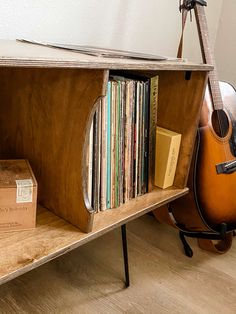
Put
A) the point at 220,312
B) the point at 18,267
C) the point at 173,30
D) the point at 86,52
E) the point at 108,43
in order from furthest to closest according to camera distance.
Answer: the point at 173,30 < the point at 108,43 < the point at 220,312 < the point at 86,52 < the point at 18,267

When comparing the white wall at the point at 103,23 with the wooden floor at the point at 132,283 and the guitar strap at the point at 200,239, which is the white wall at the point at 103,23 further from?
the wooden floor at the point at 132,283

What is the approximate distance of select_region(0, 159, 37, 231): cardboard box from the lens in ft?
2.79

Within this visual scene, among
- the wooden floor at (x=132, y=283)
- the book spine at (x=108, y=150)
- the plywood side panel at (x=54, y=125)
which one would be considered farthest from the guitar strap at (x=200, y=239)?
the plywood side panel at (x=54, y=125)

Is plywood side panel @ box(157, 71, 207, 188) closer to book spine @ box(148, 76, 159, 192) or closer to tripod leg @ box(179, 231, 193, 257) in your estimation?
book spine @ box(148, 76, 159, 192)

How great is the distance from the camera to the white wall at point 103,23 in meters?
1.13

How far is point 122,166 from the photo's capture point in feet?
3.45

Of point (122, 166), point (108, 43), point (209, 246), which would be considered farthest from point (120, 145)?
point (209, 246)

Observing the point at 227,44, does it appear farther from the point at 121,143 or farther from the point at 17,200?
the point at 17,200

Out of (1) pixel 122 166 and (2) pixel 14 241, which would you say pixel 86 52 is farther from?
(2) pixel 14 241

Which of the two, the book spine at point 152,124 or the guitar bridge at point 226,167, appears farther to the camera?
the guitar bridge at point 226,167

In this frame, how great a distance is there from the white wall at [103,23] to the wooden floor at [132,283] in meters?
0.78

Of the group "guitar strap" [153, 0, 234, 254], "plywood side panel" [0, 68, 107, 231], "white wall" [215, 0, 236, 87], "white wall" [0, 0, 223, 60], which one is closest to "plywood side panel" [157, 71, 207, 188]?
"guitar strap" [153, 0, 234, 254]

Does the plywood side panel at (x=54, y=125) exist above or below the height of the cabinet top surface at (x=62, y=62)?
below

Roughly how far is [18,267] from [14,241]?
4.1 inches
